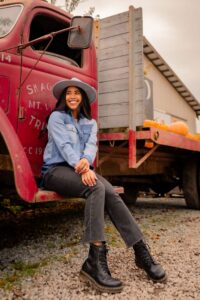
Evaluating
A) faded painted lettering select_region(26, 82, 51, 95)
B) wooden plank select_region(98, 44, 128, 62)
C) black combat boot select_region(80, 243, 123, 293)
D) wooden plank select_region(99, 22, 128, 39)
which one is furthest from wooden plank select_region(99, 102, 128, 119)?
black combat boot select_region(80, 243, 123, 293)

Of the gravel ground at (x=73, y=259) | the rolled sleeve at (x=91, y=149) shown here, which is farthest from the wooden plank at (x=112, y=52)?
the gravel ground at (x=73, y=259)

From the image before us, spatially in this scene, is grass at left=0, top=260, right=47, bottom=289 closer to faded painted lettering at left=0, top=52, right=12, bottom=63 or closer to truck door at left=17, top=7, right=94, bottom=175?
truck door at left=17, top=7, right=94, bottom=175

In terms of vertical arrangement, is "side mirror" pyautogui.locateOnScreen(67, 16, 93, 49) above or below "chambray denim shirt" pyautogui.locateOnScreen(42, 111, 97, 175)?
above

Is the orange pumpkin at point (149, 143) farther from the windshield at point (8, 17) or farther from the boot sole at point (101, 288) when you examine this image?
the boot sole at point (101, 288)

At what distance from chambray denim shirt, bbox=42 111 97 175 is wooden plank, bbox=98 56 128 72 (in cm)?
137

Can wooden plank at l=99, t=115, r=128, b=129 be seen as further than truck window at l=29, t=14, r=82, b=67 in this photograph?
Yes

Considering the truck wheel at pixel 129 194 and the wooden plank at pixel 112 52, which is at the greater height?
the wooden plank at pixel 112 52

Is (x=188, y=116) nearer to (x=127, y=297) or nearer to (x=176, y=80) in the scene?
(x=176, y=80)

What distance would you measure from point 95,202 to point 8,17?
199cm

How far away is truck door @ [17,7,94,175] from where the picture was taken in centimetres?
332

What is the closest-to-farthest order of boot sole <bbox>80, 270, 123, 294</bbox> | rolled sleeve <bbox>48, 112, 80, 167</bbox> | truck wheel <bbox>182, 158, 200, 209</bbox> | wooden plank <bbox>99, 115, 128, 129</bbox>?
1. boot sole <bbox>80, 270, 123, 294</bbox>
2. rolled sleeve <bbox>48, 112, 80, 167</bbox>
3. wooden plank <bbox>99, 115, 128, 129</bbox>
4. truck wheel <bbox>182, 158, 200, 209</bbox>

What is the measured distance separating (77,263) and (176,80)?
715 inches

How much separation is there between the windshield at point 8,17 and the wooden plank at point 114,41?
4.12 feet

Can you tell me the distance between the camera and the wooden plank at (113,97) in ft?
14.3
